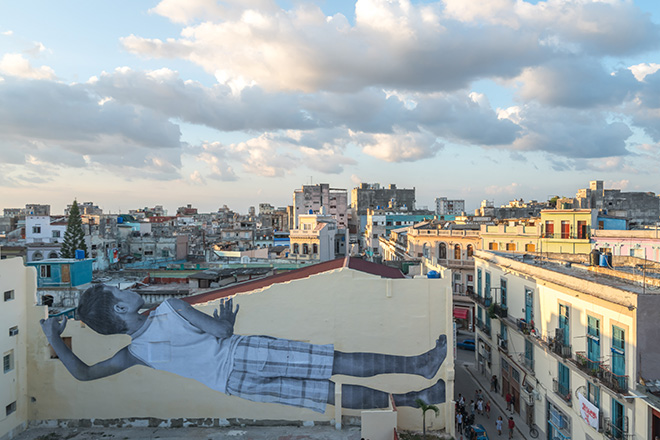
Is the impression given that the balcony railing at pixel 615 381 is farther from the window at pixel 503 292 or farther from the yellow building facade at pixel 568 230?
the yellow building facade at pixel 568 230

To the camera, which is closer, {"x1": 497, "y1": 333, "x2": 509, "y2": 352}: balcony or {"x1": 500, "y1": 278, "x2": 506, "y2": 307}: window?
{"x1": 497, "y1": 333, "x2": 509, "y2": 352}: balcony

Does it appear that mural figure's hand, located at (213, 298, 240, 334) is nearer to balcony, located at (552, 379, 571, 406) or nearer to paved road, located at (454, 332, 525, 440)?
paved road, located at (454, 332, 525, 440)

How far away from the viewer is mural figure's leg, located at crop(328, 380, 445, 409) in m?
22.4

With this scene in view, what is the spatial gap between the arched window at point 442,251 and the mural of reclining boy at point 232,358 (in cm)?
3085

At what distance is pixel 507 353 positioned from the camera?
29.5m

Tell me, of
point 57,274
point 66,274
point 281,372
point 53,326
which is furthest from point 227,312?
point 57,274

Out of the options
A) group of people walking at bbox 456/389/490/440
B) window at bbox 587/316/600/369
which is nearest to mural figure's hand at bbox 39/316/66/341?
group of people walking at bbox 456/389/490/440

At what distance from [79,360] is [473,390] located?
2479 centimetres

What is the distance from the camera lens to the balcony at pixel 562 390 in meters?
21.7

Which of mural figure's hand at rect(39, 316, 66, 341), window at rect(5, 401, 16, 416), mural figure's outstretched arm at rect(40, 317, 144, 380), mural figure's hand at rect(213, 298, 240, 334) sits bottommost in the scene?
window at rect(5, 401, 16, 416)

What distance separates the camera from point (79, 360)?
77.2ft

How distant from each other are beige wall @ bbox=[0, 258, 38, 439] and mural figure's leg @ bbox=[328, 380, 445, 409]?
15.7m

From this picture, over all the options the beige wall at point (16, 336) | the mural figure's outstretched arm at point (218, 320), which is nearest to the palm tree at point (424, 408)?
the mural figure's outstretched arm at point (218, 320)

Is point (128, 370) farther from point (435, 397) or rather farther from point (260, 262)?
point (260, 262)
